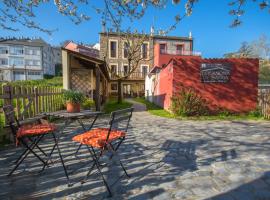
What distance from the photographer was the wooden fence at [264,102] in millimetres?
8690

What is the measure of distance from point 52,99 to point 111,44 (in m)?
20.1

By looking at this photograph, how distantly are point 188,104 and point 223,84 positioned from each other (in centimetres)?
209

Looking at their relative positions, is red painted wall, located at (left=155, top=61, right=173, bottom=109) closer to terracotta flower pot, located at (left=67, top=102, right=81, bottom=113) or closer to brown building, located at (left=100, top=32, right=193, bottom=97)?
terracotta flower pot, located at (left=67, top=102, right=81, bottom=113)

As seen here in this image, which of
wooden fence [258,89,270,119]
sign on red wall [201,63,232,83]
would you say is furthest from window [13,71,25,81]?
wooden fence [258,89,270,119]

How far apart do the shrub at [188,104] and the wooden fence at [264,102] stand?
2.43 m

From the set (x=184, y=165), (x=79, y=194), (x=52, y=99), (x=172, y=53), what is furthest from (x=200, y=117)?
(x=172, y=53)

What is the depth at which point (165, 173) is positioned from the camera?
305 cm

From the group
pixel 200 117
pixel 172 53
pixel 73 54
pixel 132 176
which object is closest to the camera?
pixel 132 176

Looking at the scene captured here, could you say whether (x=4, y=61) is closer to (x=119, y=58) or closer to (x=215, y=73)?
(x=119, y=58)

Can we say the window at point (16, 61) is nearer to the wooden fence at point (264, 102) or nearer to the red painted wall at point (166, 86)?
the red painted wall at point (166, 86)

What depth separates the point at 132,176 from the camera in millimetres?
2945

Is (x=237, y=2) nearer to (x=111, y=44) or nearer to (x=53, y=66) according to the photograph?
(x=111, y=44)

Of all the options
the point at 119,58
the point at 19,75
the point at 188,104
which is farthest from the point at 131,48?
the point at 19,75

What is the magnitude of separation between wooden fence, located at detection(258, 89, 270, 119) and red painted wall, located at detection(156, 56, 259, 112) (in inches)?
16.5
